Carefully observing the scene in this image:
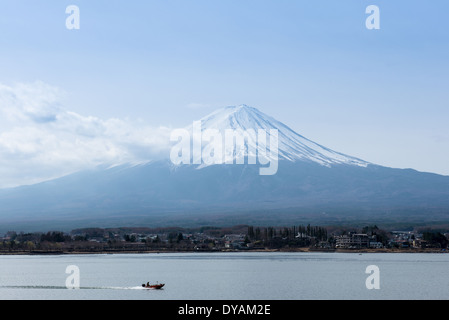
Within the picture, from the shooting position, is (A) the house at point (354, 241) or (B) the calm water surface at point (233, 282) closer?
(B) the calm water surface at point (233, 282)

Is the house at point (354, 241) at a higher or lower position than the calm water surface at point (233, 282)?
higher

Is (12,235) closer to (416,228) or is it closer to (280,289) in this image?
(416,228)

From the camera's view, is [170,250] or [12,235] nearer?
[170,250]

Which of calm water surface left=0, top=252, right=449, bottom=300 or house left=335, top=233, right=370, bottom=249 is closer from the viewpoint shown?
calm water surface left=0, top=252, right=449, bottom=300

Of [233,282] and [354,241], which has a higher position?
[354,241]

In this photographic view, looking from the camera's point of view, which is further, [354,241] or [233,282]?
[354,241]

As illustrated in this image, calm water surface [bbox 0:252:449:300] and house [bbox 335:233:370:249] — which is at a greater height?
house [bbox 335:233:370:249]
